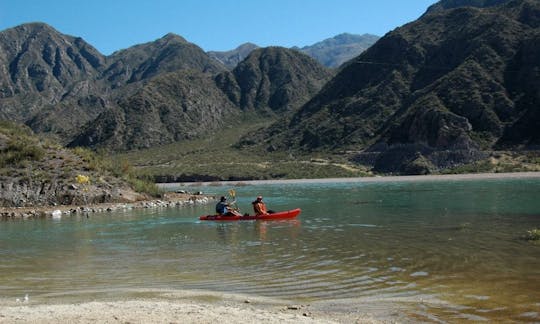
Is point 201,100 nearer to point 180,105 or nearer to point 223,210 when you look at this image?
point 180,105

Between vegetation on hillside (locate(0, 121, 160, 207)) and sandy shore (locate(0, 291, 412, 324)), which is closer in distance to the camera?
sandy shore (locate(0, 291, 412, 324))

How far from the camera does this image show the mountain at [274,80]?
174 meters

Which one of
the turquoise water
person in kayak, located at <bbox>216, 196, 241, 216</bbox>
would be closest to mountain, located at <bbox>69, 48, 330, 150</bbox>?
person in kayak, located at <bbox>216, 196, 241, 216</bbox>

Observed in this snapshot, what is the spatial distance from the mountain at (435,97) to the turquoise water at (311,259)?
5832cm

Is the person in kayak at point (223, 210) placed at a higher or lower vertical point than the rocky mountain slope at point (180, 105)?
lower

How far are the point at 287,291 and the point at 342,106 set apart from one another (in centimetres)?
11145

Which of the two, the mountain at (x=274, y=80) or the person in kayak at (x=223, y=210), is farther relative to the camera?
the mountain at (x=274, y=80)

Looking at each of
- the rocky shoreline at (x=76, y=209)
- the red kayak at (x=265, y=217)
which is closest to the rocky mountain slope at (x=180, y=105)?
the rocky shoreline at (x=76, y=209)

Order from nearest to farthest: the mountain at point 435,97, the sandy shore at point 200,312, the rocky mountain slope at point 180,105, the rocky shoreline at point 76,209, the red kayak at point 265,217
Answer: the sandy shore at point 200,312, the red kayak at point 265,217, the rocky shoreline at point 76,209, the mountain at point 435,97, the rocky mountain slope at point 180,105

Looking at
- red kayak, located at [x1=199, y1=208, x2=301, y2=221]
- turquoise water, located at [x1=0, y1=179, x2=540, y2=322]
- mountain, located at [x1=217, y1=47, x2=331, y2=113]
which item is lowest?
turquoise water, located at [x1=0, y1=179, x2=540, y2=322]

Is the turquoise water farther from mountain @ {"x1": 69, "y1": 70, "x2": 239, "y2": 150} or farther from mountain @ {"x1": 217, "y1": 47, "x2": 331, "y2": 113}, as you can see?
mountain @ {"x1": 217, "y1": 47, "x2": 331, "y2": 113}

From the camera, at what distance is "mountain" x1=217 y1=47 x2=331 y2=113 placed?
174 metres

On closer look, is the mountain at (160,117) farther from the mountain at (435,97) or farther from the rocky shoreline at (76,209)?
the rocky shoreline at (76,209)

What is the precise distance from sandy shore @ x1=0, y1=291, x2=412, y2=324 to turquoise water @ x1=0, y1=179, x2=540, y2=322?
0.72 m
